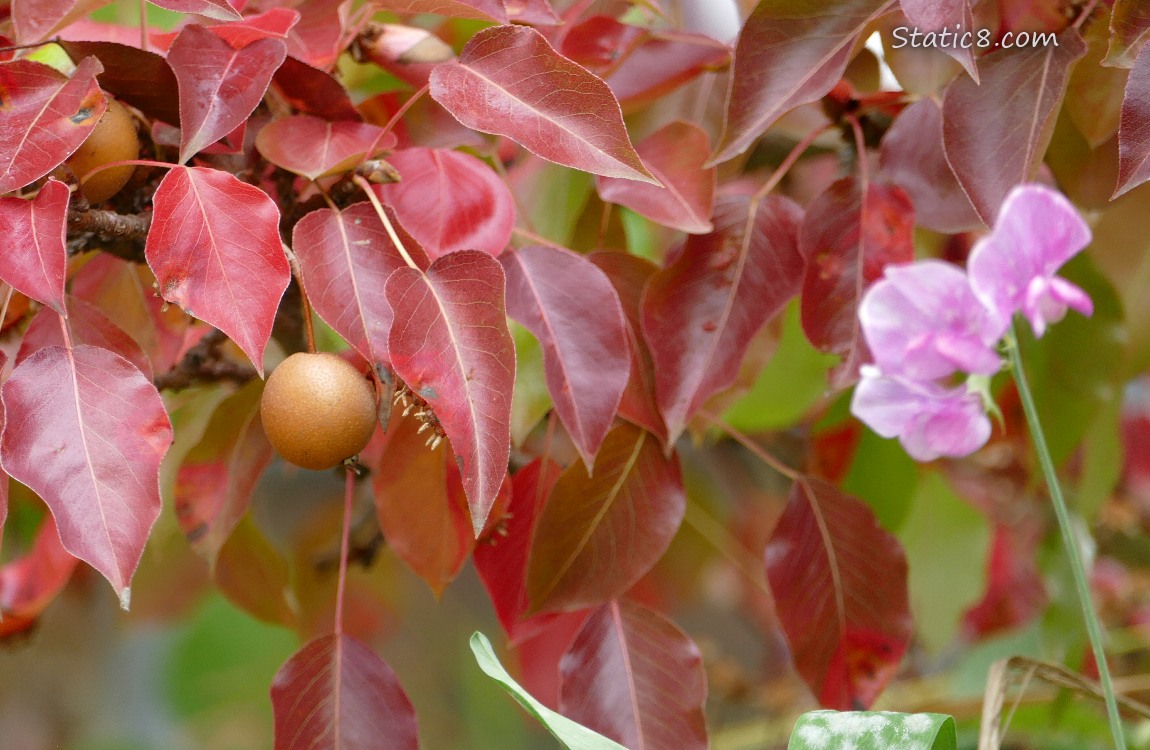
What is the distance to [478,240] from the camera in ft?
1.36

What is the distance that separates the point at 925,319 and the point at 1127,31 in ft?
0.47

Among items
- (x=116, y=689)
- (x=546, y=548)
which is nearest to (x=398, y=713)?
(x=546, y=548)

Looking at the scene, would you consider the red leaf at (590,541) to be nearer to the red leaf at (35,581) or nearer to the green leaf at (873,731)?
the green leaf at (873,731)

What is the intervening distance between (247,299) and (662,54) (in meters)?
0.30

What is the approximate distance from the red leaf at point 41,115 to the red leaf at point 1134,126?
0.36 m

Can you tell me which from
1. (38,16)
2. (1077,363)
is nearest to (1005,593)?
(1077,363)

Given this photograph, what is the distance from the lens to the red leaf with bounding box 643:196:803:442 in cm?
43

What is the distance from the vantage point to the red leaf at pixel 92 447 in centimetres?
31

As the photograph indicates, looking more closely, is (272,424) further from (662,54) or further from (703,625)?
(703,625)

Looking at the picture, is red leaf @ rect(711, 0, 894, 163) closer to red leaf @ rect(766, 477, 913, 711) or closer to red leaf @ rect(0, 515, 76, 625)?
red leaf @ rect(766, 477, 913, 711)

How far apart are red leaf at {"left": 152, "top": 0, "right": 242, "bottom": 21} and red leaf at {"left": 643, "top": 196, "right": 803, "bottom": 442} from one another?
197mm

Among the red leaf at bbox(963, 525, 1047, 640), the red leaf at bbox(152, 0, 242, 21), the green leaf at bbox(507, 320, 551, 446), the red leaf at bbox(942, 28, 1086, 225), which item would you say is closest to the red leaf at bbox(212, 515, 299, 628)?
the green leaf at bbox(507, 320, 551, 446)

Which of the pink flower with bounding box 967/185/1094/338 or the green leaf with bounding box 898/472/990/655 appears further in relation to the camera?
the green leaf with bounding box 898/472/990/655

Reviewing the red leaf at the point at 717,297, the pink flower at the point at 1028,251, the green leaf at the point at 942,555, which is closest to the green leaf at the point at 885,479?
the green leaf at the point at 942,555
